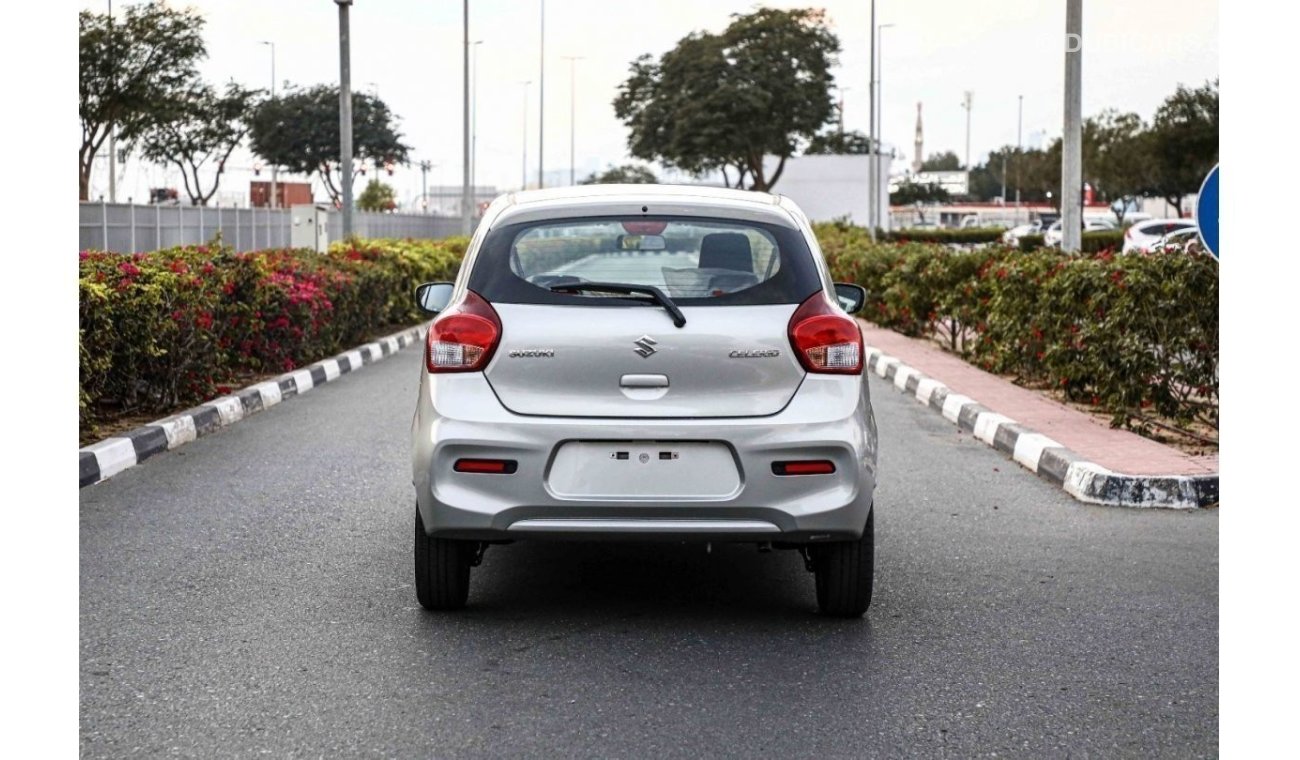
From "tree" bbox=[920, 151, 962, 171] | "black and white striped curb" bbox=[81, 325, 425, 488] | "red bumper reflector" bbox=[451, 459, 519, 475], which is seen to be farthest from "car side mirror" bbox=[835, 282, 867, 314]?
"tree" bbox=[920, 151, 962, 171]

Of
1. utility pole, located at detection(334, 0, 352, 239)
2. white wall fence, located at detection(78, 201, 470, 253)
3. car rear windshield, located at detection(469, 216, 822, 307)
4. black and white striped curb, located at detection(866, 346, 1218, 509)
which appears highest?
utility pole, located at detection(334, 0, 352, 239)

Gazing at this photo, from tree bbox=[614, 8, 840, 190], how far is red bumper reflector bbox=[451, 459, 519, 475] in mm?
61761

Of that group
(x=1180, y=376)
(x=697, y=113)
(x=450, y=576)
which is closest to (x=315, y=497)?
(x=450, y=576)

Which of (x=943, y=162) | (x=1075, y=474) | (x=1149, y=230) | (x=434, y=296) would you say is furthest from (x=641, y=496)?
(x=943, y=162)

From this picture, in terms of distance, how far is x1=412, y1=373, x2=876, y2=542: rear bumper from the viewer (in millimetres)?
5324

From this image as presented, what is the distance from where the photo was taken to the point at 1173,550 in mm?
7176

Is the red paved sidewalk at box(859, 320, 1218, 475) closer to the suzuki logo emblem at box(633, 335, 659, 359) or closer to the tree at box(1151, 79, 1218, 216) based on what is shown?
the suzuki logo emblem at box(633, 335, 659, 359)

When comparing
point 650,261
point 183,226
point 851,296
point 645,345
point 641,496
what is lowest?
point 641,496

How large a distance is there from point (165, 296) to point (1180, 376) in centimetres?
630

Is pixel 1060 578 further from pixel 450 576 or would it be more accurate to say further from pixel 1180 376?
pixel 1180 376

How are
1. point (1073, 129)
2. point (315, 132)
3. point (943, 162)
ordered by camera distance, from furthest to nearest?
point (943, 162), point (315, 132), point (1073, 129)

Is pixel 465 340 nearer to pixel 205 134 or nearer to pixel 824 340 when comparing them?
pixel 824 340

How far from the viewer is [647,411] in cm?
535

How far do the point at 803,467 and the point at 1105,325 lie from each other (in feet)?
18.2
